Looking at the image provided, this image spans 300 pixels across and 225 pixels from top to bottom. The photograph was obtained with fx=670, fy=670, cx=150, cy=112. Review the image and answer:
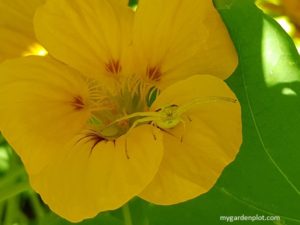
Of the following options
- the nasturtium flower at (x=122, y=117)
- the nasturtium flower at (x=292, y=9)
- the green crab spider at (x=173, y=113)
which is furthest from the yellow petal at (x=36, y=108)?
the nasturtium flower at (x=292, y=9)

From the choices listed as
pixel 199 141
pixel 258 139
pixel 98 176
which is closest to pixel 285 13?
pixel 258 139

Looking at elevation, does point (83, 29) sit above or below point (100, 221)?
above

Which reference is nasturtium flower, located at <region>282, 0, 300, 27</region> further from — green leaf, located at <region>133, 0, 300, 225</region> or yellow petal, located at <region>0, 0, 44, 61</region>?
yellow petal, located at <region>0, 0, 44, 61</region>

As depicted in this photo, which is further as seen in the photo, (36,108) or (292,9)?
(292,9)

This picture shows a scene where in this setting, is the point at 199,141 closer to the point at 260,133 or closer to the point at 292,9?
the point at 260,133

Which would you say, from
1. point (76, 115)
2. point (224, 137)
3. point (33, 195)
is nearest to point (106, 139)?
point (76, 115)

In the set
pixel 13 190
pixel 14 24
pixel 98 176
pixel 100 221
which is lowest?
pixel 100 221

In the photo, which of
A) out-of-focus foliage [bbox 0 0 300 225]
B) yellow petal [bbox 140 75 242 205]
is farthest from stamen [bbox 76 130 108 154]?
out-of-focus foliage [bbox 0 0 300 225]

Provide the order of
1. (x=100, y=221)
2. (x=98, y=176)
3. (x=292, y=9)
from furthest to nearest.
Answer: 1. (x=292, y=9)
2. (x=100, y=221)
3. (x=98, y=176)
